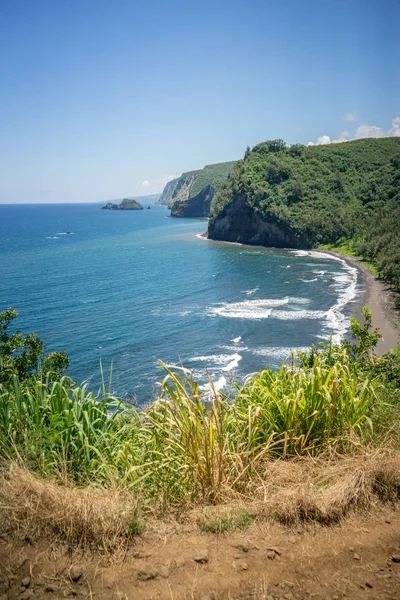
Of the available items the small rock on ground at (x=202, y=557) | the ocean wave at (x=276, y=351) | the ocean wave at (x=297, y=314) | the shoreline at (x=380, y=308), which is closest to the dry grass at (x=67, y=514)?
the small rock on ground at (x=202, y=557)

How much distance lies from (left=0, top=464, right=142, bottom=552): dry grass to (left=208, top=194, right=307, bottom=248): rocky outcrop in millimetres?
89918

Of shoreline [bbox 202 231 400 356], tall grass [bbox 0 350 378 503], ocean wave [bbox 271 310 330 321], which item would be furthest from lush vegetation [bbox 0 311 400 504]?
ocean wave [bbox 271 310 330 321]

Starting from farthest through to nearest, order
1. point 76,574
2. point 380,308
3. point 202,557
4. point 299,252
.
A: point 299,252
point 380,308
point 202,557
point 76,574

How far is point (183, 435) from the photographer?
179 inches

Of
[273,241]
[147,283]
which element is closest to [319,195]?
[273,241]

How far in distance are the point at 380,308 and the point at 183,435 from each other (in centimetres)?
4471

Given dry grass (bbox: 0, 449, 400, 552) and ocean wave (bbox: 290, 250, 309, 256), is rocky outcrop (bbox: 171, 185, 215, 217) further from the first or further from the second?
dry grass (bbox: 0, 449, 400, 552)

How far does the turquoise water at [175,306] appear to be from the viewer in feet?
106

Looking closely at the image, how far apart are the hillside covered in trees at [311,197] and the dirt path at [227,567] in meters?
70.8

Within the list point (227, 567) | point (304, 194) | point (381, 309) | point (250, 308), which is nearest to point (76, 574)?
point (227, 567)

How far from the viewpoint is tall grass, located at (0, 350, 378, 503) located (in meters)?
4.41

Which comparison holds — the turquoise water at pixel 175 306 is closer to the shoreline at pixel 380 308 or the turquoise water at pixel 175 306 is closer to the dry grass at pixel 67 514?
the shoreline at pixel 380 308

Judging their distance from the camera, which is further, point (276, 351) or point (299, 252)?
point (299, 252)

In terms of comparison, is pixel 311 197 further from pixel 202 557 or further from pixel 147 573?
pixel 147 573
